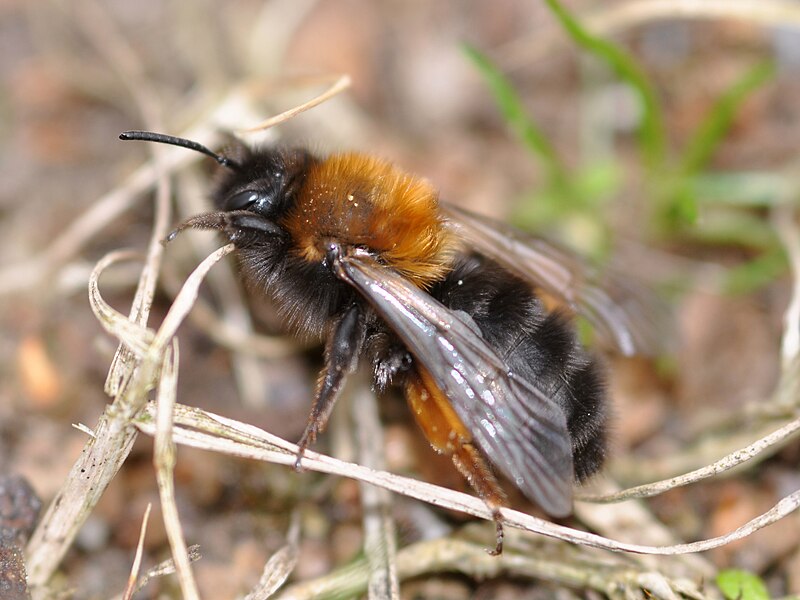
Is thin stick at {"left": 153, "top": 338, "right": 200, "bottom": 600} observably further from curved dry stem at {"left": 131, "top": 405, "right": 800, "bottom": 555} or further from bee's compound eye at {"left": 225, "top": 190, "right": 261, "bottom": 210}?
bee's compound eye at {"left": 225, "top": 190, "right": 261, "bottom": 210}

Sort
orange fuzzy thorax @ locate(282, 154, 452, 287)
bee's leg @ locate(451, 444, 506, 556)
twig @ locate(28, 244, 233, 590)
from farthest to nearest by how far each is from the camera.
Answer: orange fuzzy thorax @ locate(282, 154, 452, 287) < bee's leg @ locate(451, 444, 506, 556) < twig @ locate(28, 244, 233, 590)

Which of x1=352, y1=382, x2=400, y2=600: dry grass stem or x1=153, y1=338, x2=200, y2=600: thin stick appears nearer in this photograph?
x1=153, y1=338, x2=200, y2=600: thin stick

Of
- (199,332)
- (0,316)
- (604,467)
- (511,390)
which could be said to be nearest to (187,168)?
(199,332)

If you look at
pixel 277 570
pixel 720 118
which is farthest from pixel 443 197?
pixel 277 570

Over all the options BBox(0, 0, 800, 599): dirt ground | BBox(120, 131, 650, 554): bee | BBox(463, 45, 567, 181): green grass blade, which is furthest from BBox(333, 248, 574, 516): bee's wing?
BBox(463, 45, 567, 181): green grass blade

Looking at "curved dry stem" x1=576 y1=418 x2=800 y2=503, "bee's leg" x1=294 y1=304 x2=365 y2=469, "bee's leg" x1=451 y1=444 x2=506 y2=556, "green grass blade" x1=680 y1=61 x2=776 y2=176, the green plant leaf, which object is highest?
"green grass blade" x1=680 y1=61 x2=776 y2=176

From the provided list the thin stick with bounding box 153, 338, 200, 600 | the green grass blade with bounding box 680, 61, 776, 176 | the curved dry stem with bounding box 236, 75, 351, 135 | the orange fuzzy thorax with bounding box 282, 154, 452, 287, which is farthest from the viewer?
the green grass blade with bounding box 680, 61, 776, 176

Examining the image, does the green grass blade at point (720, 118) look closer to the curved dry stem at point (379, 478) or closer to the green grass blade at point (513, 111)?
the green grass blade at point (513, 111)

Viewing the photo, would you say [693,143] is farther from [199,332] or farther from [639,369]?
[199,332]
